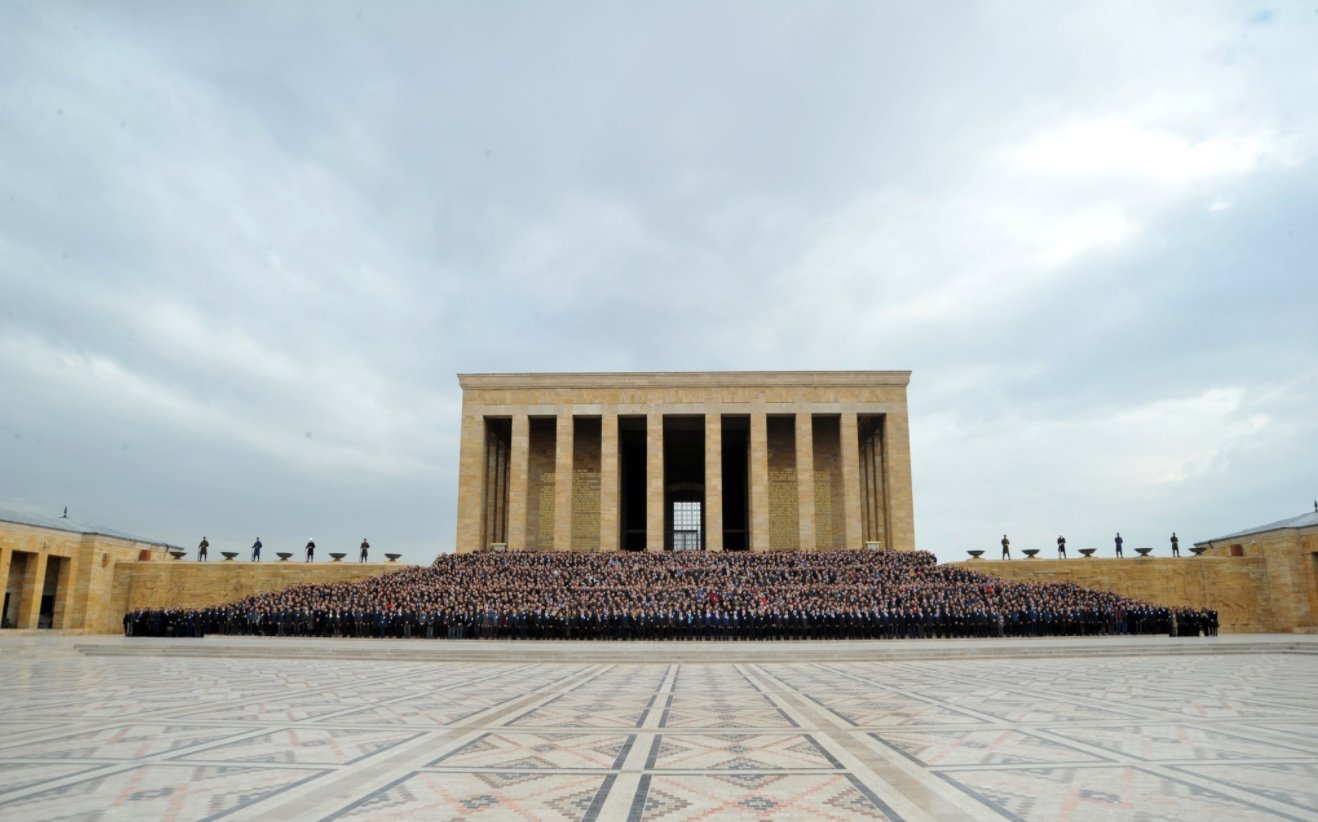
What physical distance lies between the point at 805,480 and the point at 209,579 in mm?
27439

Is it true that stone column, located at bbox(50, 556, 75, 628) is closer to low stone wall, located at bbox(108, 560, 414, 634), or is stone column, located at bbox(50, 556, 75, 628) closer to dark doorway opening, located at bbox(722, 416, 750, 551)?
low stone wall, located at bbox(108, 560, 414, 634)

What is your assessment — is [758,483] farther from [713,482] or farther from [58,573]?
[58,573]

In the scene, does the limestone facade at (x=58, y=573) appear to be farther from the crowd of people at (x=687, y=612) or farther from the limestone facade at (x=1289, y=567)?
the limestone facade at (x=1289, y=567)

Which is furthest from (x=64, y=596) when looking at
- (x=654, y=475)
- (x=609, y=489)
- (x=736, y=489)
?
(x=736, y=489)

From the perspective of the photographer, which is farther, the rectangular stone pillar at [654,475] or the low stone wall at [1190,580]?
the rectangular stone pillar at [654,475]

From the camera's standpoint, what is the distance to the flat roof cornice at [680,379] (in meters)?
38.9

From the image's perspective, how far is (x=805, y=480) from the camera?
38.4m

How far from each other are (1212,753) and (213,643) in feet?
67.9

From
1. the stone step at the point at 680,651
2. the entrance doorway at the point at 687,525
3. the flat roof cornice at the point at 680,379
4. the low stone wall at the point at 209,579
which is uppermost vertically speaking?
the flat roof cornice at the point at 680,379

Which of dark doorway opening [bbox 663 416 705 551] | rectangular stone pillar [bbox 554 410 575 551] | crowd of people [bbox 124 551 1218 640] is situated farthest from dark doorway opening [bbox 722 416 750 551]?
crowd of people [bbox 124 551 1218 640]

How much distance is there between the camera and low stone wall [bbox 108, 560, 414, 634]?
33.7 m

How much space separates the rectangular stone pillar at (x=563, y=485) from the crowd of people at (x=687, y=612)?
1047 centimetres

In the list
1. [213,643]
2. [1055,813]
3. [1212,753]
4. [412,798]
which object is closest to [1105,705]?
[1212,753]

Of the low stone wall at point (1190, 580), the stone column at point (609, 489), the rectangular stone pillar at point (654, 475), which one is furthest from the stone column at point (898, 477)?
the stone column at point (609, 489)
